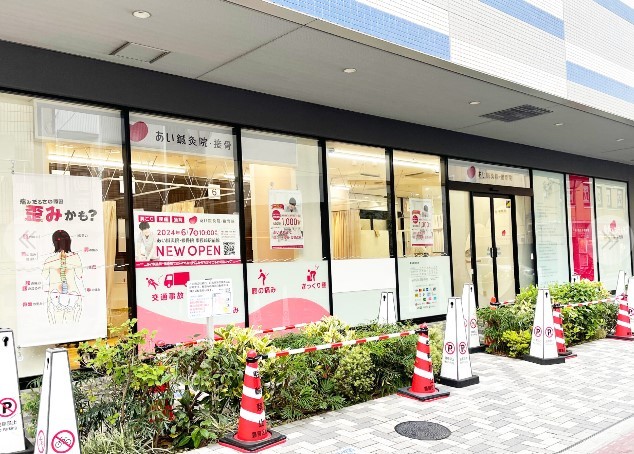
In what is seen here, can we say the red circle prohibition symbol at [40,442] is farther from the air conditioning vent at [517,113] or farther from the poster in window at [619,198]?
the poster in window at [619,198]

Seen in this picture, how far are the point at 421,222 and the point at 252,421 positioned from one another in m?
7.02

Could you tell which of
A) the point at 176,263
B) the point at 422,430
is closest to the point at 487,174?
the point at 176,263

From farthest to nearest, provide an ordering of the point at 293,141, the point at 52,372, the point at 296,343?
the point at 293,141 → the point at 296,343 → the point at 52,372

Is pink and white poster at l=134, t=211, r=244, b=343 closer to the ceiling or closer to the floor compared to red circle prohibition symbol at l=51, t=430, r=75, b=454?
closer to the ceiling

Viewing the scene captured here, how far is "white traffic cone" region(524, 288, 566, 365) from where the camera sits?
7.65 meters

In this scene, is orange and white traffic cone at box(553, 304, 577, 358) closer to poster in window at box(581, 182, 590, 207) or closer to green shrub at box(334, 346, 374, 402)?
green shrub at box(334, 346, 374, 402)

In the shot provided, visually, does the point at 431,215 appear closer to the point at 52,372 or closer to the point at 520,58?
the point at 520,58

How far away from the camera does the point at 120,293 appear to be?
23.5 ft

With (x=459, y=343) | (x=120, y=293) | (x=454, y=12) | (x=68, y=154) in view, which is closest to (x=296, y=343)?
(x=459, y=343)

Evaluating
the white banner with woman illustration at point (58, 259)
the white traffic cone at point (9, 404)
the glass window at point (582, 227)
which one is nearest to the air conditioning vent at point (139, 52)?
the white banner with woman illustration at point (58, 259)

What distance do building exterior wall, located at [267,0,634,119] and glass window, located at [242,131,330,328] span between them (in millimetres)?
3011

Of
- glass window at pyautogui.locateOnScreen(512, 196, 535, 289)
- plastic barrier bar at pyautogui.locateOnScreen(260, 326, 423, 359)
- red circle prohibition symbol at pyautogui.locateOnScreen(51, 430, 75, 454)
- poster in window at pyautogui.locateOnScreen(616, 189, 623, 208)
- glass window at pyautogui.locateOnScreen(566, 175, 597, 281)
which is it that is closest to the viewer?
red circle prohibition symbol at pyautogui.locateOnScreen(51, 430, 75, 454)

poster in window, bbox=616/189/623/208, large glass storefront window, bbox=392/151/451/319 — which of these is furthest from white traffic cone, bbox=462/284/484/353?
poster in window, bbox=616/189/623/208

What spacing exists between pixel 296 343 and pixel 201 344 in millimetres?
1316
